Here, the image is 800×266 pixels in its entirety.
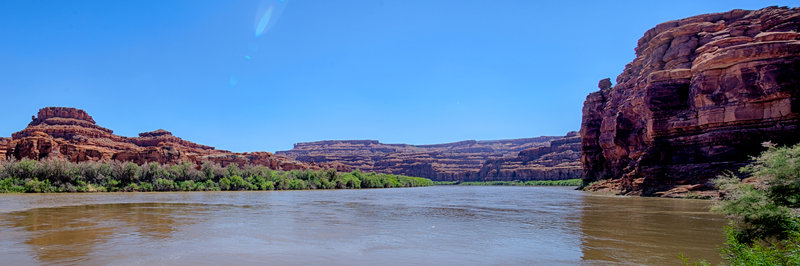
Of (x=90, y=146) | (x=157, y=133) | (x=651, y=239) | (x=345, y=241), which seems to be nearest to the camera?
(x=345, y=241)

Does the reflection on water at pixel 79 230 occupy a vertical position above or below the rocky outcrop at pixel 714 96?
below

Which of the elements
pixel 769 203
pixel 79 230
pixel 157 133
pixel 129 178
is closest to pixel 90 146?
pixel 129 178

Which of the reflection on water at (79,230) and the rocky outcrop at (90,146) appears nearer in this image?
the reflection on water at (79,230)

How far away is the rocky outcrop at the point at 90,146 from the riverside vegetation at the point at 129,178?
1082cm

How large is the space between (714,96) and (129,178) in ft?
205

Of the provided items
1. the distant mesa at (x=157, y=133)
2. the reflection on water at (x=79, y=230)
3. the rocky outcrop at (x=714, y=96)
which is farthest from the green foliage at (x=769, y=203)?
the distant mesa at (x=157, y=133)

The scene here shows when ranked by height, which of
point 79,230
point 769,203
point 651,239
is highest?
point 769,203

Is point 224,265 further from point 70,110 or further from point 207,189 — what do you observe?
point 70,110

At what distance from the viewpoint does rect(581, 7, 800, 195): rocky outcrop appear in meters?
33.7

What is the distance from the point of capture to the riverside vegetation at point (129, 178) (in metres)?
43.3

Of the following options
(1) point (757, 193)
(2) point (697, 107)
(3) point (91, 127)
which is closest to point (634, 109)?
(2) point (697, 107)

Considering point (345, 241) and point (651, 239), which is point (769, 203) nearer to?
point (651, 239)

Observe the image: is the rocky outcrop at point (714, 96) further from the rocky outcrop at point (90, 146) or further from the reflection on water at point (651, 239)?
the rocky outcrop at point (90, 146)

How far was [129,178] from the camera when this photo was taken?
51.2 meters
